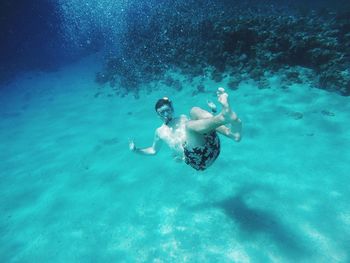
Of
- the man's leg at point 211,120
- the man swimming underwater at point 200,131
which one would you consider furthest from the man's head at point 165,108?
the man's leg at point 211,120

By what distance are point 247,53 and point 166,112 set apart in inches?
382

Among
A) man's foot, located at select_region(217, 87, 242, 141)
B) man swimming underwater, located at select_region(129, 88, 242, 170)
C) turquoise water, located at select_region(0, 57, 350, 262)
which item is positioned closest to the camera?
man's foot, located at select_region(217, 87, 242, 141)

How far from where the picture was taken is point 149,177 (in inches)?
316

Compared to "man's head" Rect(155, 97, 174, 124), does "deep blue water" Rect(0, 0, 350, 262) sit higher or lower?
lower

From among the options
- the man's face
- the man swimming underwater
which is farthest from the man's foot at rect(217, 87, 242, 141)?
the man's face

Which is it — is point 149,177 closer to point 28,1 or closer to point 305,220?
point 305,220

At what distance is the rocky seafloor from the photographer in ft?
36.9

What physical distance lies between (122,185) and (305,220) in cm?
511

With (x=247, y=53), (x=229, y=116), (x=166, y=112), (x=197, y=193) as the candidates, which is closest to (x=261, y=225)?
(x=197, y=193)

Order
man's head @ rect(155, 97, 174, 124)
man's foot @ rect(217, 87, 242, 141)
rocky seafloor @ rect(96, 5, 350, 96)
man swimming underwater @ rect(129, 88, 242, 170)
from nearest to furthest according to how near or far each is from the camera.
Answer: man's foot @ rect(217, 87, 242, 141)
man swimming underwater @ rect(129, 88, 242, 170)
man's head @ rect(155, 97, 174, 124)
rocky seafloor @ rect(96, 5, 350, 96)

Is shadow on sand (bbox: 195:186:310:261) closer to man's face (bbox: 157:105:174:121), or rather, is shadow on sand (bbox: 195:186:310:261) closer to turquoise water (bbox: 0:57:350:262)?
turquoise water (bbox: 0:57:350:262)

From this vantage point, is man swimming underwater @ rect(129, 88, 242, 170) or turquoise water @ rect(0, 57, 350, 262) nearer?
man swimming underwater @ rect(129, 88, 242, 170)

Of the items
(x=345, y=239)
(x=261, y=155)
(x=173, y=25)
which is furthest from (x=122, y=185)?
(x=173, y=25)

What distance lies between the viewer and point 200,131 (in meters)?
4.28
